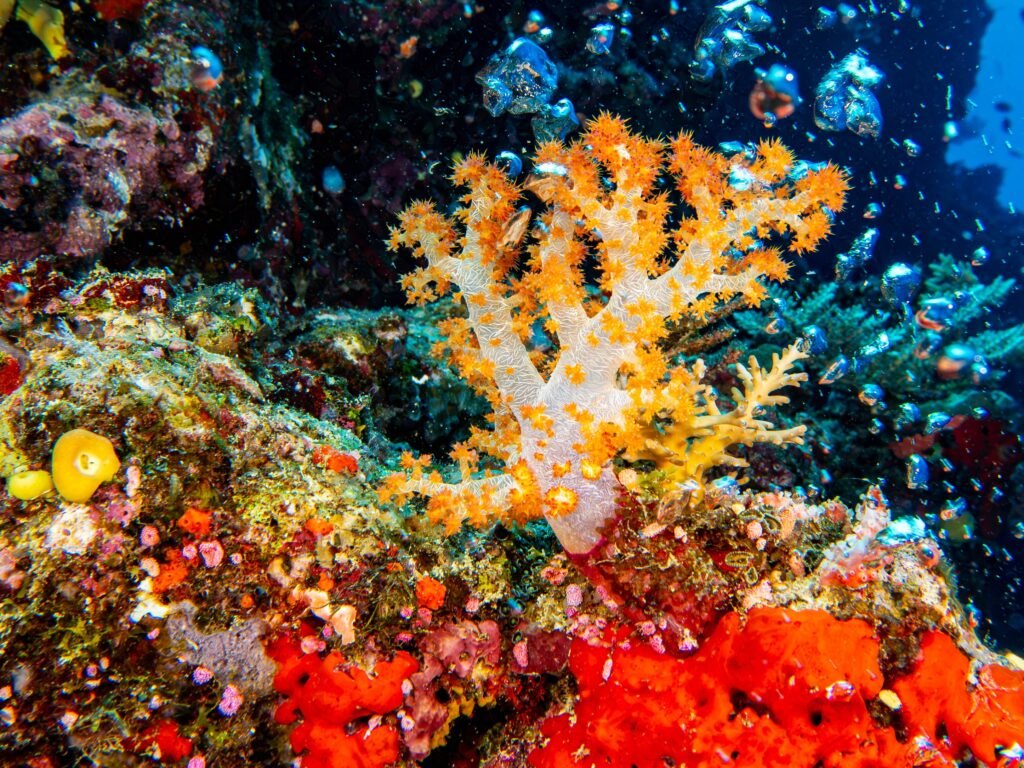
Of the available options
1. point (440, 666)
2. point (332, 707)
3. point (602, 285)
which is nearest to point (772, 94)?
point (602, 285)

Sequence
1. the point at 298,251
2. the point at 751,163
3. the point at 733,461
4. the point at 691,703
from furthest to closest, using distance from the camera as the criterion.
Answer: the point at 298,251 → the point at 733,461 → the point at 751,163 → the point at 691,703

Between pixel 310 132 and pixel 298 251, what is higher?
pixel 310 132

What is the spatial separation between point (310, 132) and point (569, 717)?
6282 mm

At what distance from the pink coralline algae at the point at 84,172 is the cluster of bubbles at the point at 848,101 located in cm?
854

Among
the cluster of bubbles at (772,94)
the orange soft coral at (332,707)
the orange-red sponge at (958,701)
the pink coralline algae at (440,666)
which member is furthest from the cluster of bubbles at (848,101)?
the orange soft coral at (332,707)

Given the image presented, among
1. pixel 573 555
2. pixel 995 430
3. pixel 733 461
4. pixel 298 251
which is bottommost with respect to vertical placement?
pixel 298 251

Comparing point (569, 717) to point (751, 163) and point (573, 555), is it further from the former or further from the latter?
point (751, 163)

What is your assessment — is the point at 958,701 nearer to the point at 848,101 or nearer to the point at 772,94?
the point at 772,94

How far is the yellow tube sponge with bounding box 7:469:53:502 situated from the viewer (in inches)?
73.2

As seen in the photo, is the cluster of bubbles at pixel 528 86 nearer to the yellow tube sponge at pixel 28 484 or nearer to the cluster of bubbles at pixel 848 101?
the cluster of bubbles at pixel 848 101

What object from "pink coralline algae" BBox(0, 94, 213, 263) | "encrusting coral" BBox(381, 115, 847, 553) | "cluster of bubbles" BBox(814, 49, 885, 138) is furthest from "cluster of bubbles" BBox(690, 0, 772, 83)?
"pink coralline algae" BBox(0, 94, 213, 263)

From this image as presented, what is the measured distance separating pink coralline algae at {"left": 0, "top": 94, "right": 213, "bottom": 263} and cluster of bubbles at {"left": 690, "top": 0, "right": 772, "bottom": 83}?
6.24m

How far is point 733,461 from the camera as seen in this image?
115 inches

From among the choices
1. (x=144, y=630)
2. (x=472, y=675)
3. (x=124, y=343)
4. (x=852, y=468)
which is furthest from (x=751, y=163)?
(x=852, y=468)
